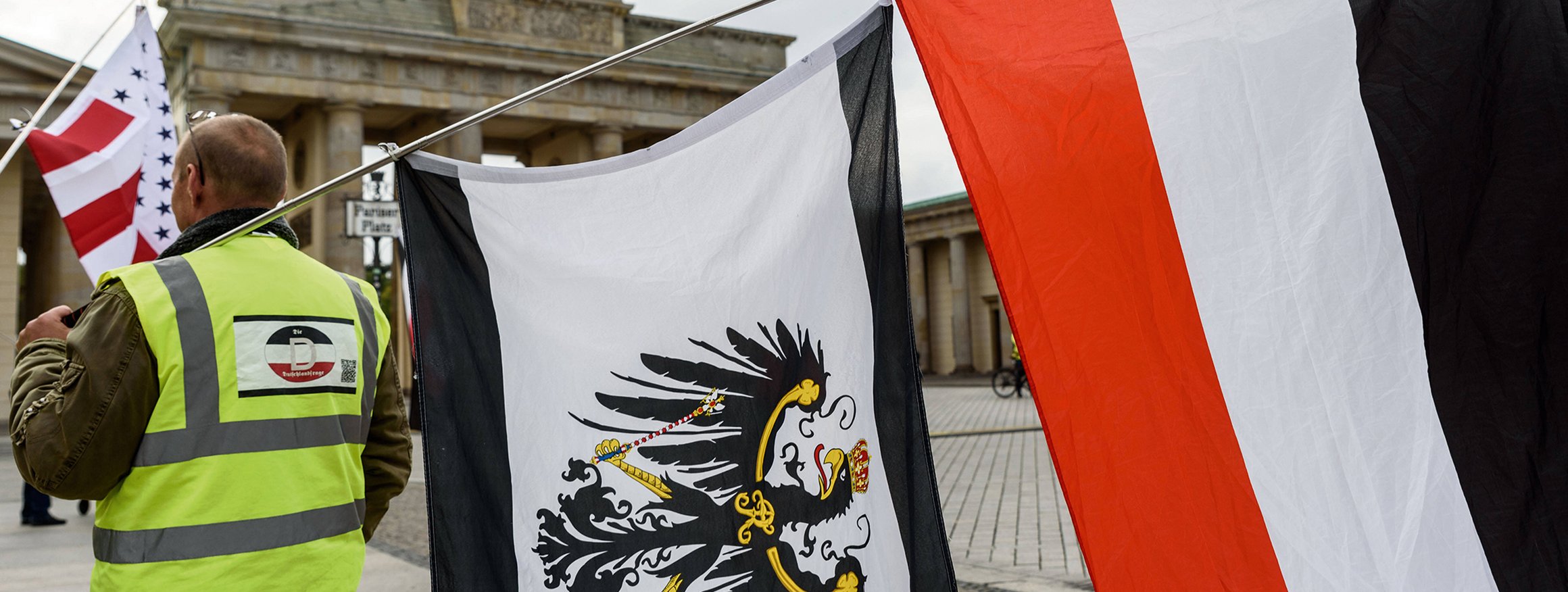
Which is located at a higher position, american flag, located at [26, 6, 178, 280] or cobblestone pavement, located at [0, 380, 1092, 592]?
american flag, located at [26, 6, 178, 280]

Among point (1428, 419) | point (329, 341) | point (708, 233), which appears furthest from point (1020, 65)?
point (329, 341)

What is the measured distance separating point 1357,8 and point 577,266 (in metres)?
1.46

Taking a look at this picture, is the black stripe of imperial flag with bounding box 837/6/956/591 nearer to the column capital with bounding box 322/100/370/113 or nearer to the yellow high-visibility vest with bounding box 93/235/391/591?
the yellow high-visibility vest with bounding box 93/235/391/591

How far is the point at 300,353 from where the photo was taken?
6.47 feet

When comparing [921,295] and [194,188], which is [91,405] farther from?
[921,295]

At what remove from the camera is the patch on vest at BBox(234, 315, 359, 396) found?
1911mm

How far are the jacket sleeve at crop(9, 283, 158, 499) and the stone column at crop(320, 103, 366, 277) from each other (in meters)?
33.2

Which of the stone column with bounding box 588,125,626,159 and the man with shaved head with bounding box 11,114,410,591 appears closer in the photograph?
the man with shaved head with bounding box 11,114,410,591

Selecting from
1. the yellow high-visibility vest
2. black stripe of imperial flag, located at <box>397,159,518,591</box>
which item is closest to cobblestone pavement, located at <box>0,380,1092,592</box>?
black stripe of imperial flag, located at <box>397,159,518,591</box>

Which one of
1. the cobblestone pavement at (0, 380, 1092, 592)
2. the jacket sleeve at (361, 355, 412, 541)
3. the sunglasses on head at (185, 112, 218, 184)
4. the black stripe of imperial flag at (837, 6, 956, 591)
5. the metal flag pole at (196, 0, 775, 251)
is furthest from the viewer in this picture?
the cobblestone pavement at (0, 380, 1092, 592)

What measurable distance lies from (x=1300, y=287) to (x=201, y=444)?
1.78m

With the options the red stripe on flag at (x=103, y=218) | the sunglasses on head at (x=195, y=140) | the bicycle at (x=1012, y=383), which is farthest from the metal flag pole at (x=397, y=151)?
the bicycle at (x=1012, y=383)

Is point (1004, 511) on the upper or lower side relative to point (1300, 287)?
lower

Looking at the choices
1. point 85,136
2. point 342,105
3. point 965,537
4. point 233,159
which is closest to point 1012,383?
point 342,105
